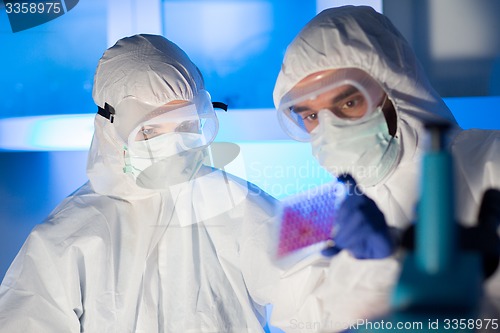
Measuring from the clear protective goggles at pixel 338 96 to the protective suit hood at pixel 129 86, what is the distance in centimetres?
37

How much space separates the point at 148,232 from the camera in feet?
5.85

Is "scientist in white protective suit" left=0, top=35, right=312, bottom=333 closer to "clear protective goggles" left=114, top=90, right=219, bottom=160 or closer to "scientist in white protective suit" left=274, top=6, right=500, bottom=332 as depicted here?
"clear protective goggles" left=114, top=90, right=219, bottom=160

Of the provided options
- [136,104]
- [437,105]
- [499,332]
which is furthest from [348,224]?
[136,104]

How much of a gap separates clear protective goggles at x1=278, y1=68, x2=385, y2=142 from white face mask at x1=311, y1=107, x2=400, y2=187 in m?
0.02

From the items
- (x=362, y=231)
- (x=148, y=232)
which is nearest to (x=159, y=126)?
(x=148, y=232)

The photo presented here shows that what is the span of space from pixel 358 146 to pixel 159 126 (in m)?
0.58

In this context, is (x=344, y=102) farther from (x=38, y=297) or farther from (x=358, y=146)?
(x=38, y=297)

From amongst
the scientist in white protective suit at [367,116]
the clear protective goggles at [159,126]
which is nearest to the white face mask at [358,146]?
the scientist in white protective suit at [367,116]

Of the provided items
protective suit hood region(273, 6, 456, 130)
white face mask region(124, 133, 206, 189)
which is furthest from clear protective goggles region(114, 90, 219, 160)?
protective suit hood region(273, 6, 456, 130)

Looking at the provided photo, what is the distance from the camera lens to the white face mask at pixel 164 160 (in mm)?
1698

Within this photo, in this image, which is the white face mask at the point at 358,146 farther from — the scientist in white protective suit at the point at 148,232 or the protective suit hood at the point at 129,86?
the protective suit hood at the point at 129,86

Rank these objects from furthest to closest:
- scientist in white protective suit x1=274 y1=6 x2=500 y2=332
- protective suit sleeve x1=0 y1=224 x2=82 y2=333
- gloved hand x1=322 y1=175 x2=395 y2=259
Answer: protective suit sleeve x1=0 y1=224 x2=82 y2=333, scientist in white protective suit x1=274 y1=6 x2=500 y2=332, gloved hand x1=322 y1=175 x2=395 y2=259

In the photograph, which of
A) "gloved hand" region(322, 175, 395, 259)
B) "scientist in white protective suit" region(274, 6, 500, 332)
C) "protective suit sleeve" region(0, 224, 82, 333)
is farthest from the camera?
"protective suit sleeve" region(0, 224, 82, 333)

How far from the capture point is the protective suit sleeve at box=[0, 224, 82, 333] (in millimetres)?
1629
